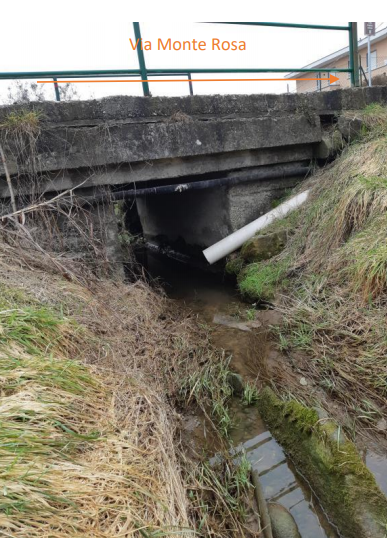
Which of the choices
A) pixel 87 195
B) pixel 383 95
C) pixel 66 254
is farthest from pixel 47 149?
pixel 383 95

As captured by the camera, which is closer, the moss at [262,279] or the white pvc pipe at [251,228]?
the moss at [262,279]

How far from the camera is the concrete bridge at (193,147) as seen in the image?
15.0 feet

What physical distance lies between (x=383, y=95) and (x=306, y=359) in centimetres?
563

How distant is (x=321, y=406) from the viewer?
3039 millimetres

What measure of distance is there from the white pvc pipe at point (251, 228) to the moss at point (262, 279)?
1.66ft

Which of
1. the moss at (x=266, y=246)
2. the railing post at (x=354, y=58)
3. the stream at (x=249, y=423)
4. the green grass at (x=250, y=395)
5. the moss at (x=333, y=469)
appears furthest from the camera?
the railing post at (x=354, y=58)

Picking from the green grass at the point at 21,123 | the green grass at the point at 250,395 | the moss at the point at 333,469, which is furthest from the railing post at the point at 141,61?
the moss at the point at 333,469

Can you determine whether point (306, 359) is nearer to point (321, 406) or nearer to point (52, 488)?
point (321, 406)

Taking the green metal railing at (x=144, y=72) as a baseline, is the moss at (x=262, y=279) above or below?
below

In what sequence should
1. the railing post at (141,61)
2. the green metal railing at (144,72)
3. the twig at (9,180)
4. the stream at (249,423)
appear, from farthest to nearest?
1. the railing post at (141,61)
2. the green metal railing at (144,72)
3. the twig at (9,180)
4. the stream at (249,423)

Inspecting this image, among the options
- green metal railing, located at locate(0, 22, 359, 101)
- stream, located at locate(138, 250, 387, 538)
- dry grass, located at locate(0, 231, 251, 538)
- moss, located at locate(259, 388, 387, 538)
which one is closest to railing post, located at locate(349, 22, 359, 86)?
green metal railing, located at locate(0, 22, 359, 101)

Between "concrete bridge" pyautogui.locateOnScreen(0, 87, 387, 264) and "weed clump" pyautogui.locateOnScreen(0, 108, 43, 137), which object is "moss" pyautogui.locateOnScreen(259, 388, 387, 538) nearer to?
"concrete bridge" pyautogui.locateOnScreen(0, 87, 387, 264)

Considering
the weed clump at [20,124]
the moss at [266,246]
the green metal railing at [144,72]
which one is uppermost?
the green metal railing at [144,72]

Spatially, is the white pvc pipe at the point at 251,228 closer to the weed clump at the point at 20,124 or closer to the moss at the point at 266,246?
the moss at the point at 266,246
